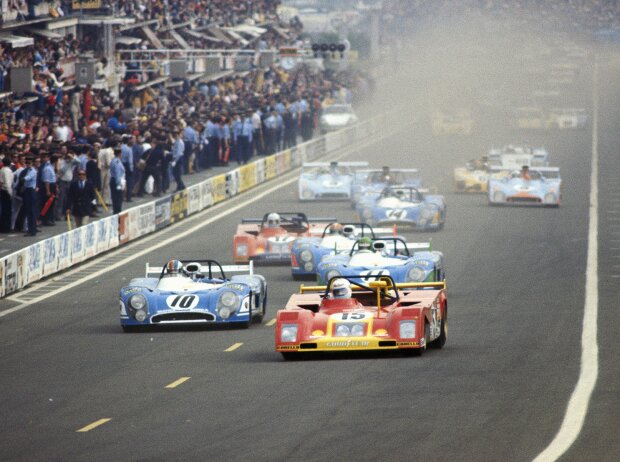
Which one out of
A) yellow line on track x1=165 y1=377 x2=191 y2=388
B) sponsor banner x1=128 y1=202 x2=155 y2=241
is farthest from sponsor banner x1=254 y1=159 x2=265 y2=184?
yellow line on track x1=165 y1=377 x2=191 y2=388

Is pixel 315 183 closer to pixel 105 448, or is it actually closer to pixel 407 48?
pixel 105 448

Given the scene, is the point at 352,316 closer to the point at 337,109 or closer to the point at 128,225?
the point at 128,225

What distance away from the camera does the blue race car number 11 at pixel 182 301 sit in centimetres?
2300

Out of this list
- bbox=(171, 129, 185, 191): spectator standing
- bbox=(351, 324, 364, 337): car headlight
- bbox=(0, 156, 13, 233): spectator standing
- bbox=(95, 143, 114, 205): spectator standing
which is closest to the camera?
bbox=(351, 324, 364, 337): car headlight

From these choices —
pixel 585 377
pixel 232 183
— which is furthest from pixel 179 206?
pixel 585 377

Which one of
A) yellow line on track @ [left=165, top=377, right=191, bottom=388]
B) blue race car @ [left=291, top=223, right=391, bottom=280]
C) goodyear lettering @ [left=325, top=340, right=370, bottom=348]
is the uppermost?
goodyear lettering @ [left=325, top=340, right=370, bottom=348]

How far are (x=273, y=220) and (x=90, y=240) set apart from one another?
14.1 ft

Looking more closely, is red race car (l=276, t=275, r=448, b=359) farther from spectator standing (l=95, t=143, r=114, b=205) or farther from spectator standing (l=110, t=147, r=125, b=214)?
spectator standing (l=95, t=143, r=114, b=205)

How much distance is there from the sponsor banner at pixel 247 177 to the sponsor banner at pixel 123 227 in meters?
14.3

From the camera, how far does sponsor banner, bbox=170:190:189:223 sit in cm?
4188

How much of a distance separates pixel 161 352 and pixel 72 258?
1205 cm

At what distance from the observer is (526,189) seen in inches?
1788

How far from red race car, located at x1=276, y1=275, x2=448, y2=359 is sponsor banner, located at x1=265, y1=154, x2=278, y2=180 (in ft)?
116

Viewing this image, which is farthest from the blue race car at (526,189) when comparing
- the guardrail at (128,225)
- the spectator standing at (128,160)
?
the spectator standing at (128,160)
